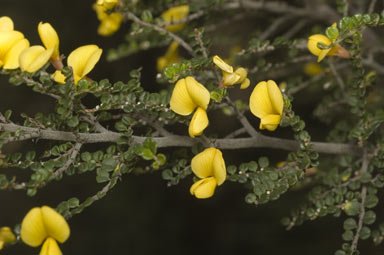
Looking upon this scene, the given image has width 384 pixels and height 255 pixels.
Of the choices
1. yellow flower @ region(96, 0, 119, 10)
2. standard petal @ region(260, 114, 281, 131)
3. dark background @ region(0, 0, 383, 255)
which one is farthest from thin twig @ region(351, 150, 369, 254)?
dark background @ region(0, 0, 383, 255)

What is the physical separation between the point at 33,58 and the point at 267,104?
42cm

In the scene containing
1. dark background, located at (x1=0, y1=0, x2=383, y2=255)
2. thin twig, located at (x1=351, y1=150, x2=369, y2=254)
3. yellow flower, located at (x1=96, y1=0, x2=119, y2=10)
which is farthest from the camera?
dark background, located at (x1=0, y1=0, x2=383, y2=255)

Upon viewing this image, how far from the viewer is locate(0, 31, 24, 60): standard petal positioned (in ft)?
3.09

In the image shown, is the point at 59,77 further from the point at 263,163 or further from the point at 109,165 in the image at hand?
the point at 263,163

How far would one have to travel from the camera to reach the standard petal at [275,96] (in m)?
0.89

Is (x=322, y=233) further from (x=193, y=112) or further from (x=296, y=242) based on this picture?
(x=193, y=112)

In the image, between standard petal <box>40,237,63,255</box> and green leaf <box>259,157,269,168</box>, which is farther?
green leaf <box>259,157,269,168</box>

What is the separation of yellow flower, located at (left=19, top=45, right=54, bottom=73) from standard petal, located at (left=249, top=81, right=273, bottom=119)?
0.37 meters

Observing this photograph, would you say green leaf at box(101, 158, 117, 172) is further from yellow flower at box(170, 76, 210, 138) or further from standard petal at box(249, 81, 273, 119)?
standard petal at box(249, 81, 273, 119)

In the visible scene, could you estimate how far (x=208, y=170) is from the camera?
932 millimetres

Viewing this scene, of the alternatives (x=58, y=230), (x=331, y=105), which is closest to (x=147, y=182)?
(x=331, y=105)

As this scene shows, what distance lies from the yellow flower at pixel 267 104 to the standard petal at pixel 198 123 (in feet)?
0.32

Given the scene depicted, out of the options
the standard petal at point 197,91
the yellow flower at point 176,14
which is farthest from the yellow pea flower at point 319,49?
the yellow flower at point 176,14

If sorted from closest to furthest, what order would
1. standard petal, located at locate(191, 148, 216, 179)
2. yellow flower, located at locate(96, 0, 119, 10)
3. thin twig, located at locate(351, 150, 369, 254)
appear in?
standard petal, located at locate(191, 148, 216, 179) → thin twig, located at locate(351, 150, 369, 254) → yellow flower, located at locate(96, 0, 119, 10)
